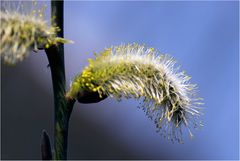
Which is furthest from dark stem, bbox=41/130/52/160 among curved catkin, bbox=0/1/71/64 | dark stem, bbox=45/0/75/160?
curved catkin, bbox=0/1/71/64

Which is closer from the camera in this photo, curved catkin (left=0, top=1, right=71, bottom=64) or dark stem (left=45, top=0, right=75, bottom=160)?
curved catkin (left=0, top=1, right=71, bottom=64)

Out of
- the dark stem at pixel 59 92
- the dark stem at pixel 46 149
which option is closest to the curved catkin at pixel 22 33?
the dark stem at pixel 59 92

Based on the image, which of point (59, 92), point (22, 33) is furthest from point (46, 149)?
point (22, 33)

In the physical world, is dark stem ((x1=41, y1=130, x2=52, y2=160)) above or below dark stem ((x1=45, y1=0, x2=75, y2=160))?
below

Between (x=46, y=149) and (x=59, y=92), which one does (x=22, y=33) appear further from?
(x=46, y=149)

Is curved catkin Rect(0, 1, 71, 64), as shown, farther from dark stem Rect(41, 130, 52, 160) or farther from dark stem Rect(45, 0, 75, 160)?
dark stem Rect(41, 130, 52, 160)

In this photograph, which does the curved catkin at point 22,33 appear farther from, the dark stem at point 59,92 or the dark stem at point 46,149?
the dark stem at point 46,149
